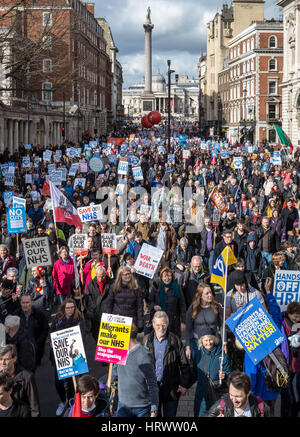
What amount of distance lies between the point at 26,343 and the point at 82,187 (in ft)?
39.9

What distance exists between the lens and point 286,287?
7332 mm

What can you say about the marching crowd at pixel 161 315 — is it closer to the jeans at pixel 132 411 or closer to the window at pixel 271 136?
the jeans at pixel 132 411

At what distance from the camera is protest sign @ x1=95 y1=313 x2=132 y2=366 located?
540cm

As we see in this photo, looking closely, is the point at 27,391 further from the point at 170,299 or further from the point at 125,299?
the point at 170,299

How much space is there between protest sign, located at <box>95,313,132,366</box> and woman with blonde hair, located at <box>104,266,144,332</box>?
198 centimetres

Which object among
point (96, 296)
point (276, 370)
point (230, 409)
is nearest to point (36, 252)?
point (96, 296)

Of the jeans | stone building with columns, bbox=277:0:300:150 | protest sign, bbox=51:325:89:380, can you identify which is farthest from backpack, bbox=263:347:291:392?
stone building with columns, bbox=277:0:300:150

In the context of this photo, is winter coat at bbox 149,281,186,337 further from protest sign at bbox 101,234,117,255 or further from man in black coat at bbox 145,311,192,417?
protest sign at bbox 101,234,117,255

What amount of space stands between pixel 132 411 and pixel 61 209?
6.52 metres

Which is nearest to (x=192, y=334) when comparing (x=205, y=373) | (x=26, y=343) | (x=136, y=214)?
(x=205, y=373)

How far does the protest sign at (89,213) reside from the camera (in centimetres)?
1230

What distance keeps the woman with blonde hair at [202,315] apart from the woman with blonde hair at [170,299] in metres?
0.93
